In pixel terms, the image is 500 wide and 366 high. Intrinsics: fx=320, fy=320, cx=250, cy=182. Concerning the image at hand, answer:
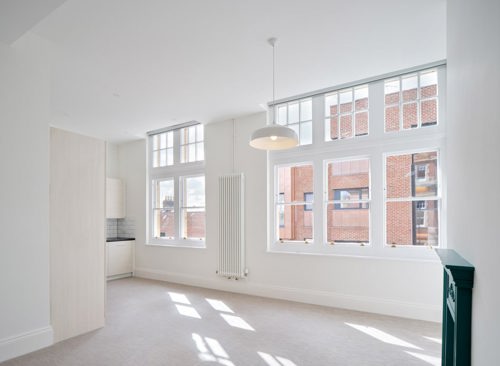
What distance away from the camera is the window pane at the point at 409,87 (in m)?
4.21

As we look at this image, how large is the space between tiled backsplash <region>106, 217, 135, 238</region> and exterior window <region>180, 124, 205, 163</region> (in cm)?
206

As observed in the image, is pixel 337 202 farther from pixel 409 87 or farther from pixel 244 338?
pixel 244 338

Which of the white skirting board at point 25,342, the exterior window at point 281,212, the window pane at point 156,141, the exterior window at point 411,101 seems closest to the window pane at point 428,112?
the exterior window at point 411,101

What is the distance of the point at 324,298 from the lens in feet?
14.9

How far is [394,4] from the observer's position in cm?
269

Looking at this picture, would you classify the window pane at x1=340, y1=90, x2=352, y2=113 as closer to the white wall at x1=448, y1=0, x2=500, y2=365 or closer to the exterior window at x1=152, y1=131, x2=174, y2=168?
the white wall at x1=448, y1=0, x2=500, y2=365

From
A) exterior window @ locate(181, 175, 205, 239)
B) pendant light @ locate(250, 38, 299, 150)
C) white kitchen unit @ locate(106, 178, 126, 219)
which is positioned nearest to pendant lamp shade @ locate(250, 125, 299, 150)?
pendant light @ locate(250, 38, 299, 150)

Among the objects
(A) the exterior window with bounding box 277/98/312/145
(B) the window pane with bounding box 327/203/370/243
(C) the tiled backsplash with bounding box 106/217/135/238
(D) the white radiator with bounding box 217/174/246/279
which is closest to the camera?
(B) the window pane with bounding box 327/203/370/243

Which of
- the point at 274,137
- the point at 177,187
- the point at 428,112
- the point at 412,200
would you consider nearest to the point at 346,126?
the point at 428,112

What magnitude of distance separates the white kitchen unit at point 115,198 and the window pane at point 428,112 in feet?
20.2

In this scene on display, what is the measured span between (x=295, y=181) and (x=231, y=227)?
135cm

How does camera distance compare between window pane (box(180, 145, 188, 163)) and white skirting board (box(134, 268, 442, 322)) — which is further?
window pane (box(180, 145, 188, 163))

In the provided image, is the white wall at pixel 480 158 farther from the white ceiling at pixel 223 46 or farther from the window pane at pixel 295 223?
the window pane at pixel 295 223

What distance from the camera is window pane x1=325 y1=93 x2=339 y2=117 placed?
4.80m
